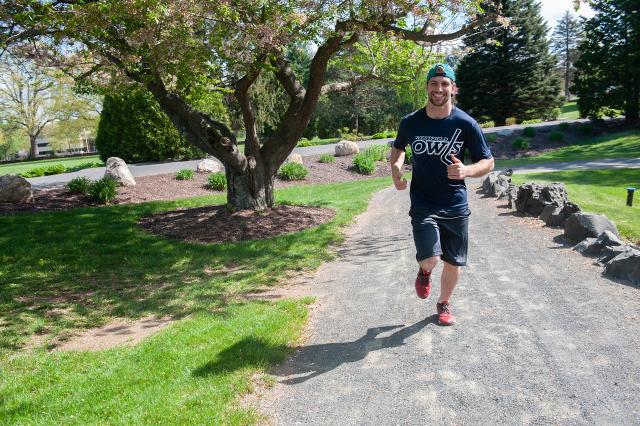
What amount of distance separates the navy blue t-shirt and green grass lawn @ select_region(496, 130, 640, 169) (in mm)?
14241

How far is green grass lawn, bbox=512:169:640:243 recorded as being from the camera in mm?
7551

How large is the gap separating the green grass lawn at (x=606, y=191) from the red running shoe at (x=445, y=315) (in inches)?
155

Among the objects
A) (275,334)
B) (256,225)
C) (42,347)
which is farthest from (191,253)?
(275,334)

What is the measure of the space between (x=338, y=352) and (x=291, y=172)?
12235 mm

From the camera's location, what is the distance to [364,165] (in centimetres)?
1747

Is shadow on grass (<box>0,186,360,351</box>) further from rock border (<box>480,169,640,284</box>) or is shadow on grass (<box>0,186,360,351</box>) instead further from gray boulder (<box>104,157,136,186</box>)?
gray boulder (<box>104,157,136,186</box>)

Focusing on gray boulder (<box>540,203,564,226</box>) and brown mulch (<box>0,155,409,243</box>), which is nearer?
gray boulder (<box>540,203,564,226</box>)

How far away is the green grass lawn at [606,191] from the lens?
755 centimetres

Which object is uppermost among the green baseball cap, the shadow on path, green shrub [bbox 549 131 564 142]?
green shrub [bbox 549 131 564 142]

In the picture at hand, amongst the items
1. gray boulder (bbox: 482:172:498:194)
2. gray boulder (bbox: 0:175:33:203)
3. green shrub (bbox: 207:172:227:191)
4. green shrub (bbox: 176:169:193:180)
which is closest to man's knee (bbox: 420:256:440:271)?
gray boulder (bbox: 482:172:498:194)

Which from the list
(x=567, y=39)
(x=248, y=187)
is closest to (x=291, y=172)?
(x=248, y=187)

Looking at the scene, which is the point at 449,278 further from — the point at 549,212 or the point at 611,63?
the point at 611,63

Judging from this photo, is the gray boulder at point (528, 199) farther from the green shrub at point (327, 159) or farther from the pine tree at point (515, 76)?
the pine tree at point (515, 76)

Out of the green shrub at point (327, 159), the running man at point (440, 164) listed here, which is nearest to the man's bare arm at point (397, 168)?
the running man at point (440, 164)
